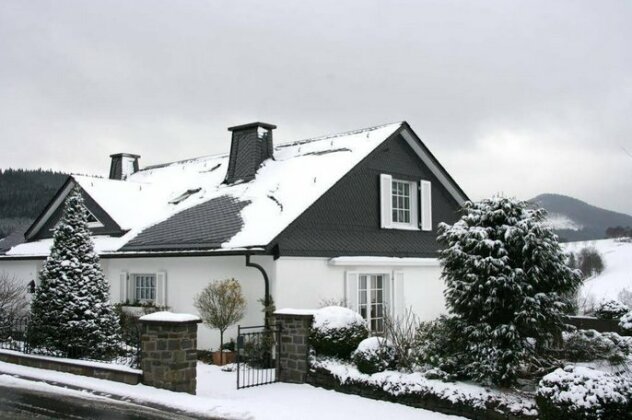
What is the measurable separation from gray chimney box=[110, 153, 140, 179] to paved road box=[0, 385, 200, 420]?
16.4 meters

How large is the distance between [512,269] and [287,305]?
6.13 metres

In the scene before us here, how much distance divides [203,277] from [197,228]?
60.9 inches

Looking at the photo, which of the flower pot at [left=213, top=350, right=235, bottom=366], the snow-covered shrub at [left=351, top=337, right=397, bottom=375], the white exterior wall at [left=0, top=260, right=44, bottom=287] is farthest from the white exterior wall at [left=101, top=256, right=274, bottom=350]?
the white exterior wall at [left=0, top=260, right=44, bottom=287]

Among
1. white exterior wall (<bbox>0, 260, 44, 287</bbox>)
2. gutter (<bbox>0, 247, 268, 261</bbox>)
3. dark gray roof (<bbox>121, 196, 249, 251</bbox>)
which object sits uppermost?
dark gray roof (<bbox>121, 196, 249, 251</bbox>)

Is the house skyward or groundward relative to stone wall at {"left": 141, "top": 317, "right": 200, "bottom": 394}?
skyward

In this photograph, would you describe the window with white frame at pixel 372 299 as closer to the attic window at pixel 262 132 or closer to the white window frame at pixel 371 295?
the white window frame at pixel 371 295

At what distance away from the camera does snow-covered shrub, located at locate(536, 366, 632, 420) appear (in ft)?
24.8

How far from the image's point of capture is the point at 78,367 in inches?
488

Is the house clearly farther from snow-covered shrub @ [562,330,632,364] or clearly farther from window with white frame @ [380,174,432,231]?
snow-covered shrub @ [562,330,632,364]

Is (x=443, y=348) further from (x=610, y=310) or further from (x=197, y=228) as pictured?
(x=610, y=310)

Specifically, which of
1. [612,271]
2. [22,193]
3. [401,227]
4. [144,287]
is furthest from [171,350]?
[612,271]

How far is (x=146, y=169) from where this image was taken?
85.6 feet

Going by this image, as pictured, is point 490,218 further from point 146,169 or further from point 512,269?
point 146,169

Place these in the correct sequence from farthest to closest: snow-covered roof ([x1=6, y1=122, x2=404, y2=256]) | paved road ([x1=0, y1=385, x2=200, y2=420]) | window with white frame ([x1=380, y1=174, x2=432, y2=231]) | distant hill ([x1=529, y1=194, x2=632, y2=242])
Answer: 1. distant hill ([x1=529, y1=194, x2=632, y2=242])
2. window with white frame ([x1=380, y1=174, x2=432, y2=231])
3. snow-covered roof ([x1=6, y1=122, x2=404, y2=256])
4. paved road ([x1=0, y1=385, x2=200, y2=420])
